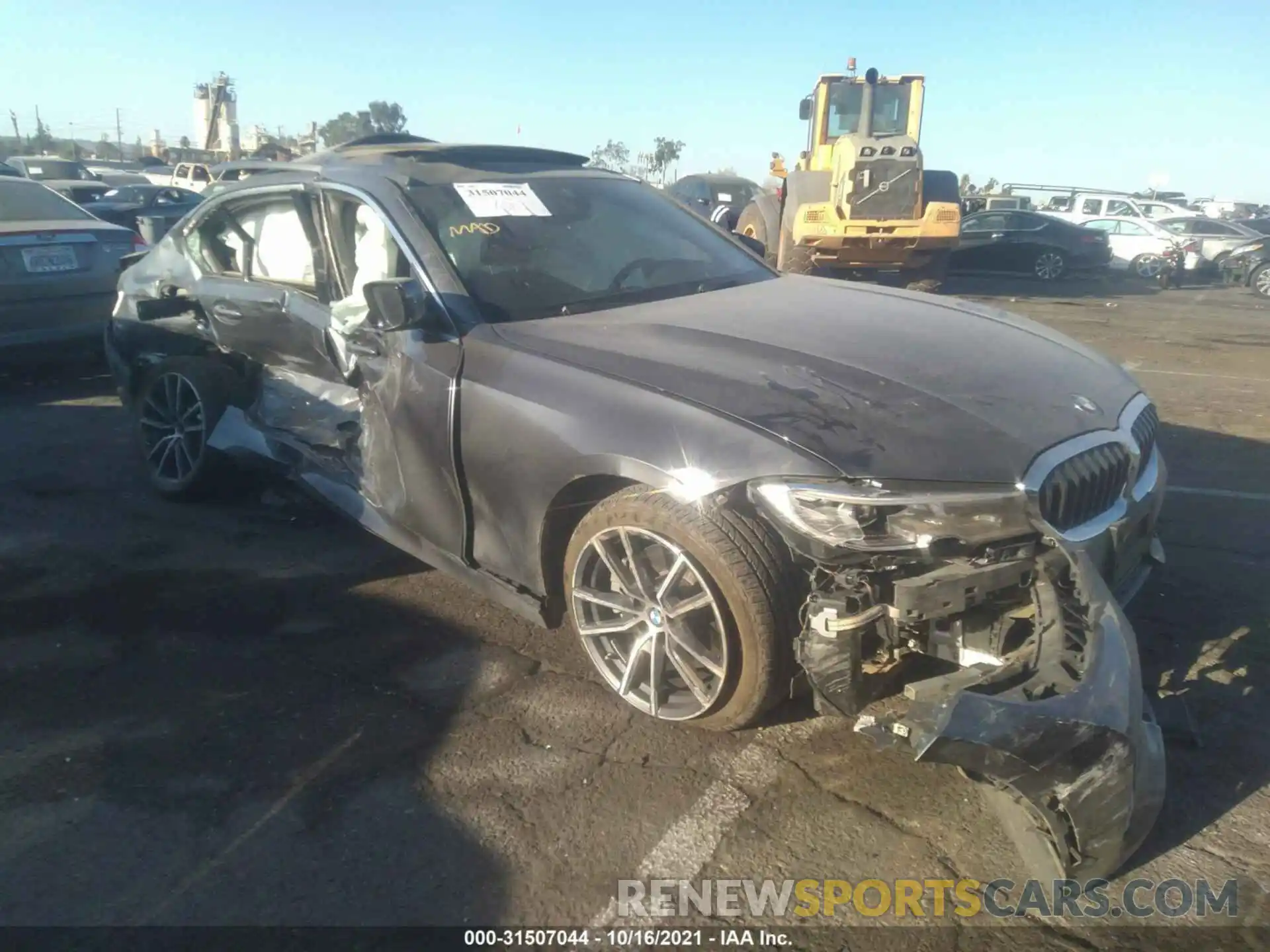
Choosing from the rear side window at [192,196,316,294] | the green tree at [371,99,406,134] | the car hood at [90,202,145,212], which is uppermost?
the green tree at [371,99,406,134]

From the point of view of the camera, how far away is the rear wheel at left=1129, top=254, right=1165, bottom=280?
19906 mm

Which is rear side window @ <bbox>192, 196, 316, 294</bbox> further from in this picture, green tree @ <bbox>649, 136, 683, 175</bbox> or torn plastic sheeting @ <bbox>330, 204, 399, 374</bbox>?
green tree @ <bbox>649, 136, 683, 175</bbox>

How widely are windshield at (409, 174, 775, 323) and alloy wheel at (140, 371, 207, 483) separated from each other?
1.82m

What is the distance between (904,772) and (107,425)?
575 centimetres

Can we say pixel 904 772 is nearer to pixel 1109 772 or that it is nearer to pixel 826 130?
pixel 1109 772

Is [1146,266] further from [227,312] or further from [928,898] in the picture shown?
[928,898]

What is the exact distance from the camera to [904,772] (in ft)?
9.36

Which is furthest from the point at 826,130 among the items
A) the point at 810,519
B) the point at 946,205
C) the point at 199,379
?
the point at 810,519

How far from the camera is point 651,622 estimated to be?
9.81ft

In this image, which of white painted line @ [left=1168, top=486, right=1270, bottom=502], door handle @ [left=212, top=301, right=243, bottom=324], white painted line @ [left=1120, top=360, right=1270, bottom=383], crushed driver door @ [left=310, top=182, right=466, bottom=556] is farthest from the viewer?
white painted line @ [left=1120, top=360, right=1270, bottom=383]

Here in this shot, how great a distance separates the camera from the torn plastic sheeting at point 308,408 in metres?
3.94

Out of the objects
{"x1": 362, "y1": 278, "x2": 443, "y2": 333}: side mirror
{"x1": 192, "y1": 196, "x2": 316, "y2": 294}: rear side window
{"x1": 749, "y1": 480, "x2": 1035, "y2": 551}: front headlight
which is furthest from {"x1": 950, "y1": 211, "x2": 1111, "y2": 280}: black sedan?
{"x1": 749, "y1": 480, "x2": 1035, "y2": 551}: front headlight

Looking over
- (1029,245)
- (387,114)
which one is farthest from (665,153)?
(1029,245)

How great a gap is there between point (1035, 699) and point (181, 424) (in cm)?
423
